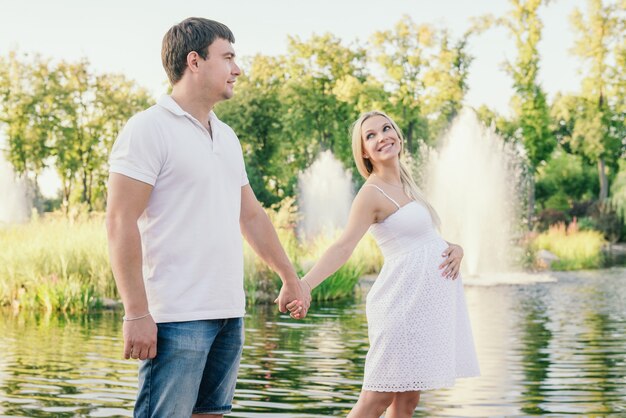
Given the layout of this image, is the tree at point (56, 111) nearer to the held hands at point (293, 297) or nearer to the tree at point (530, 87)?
the tree at point (530, 87)

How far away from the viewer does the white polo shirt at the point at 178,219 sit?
2963 millimetres

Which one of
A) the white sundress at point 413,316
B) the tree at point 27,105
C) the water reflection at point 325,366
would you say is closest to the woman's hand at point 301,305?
the white sundress at point 413,316

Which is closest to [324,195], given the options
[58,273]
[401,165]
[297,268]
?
[297,268]

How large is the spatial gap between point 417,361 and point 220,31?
1833 millimetres

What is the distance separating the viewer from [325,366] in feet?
28.1

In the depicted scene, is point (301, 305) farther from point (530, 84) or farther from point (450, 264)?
point (530, 84)

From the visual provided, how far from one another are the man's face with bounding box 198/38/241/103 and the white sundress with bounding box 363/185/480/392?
143cm

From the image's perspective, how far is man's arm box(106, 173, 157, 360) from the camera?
2.89 metres

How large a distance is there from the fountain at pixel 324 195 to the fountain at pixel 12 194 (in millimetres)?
11985

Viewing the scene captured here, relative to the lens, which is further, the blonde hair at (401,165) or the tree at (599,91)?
the tree at (599,91)

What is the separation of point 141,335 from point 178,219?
35cm

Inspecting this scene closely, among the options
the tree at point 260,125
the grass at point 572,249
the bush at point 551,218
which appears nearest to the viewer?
the grass at point 572,249

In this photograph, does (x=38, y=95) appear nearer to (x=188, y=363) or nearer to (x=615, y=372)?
(x=615, y=372)

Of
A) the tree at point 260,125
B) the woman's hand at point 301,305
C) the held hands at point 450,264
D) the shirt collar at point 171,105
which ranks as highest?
the tree at point 260,125
